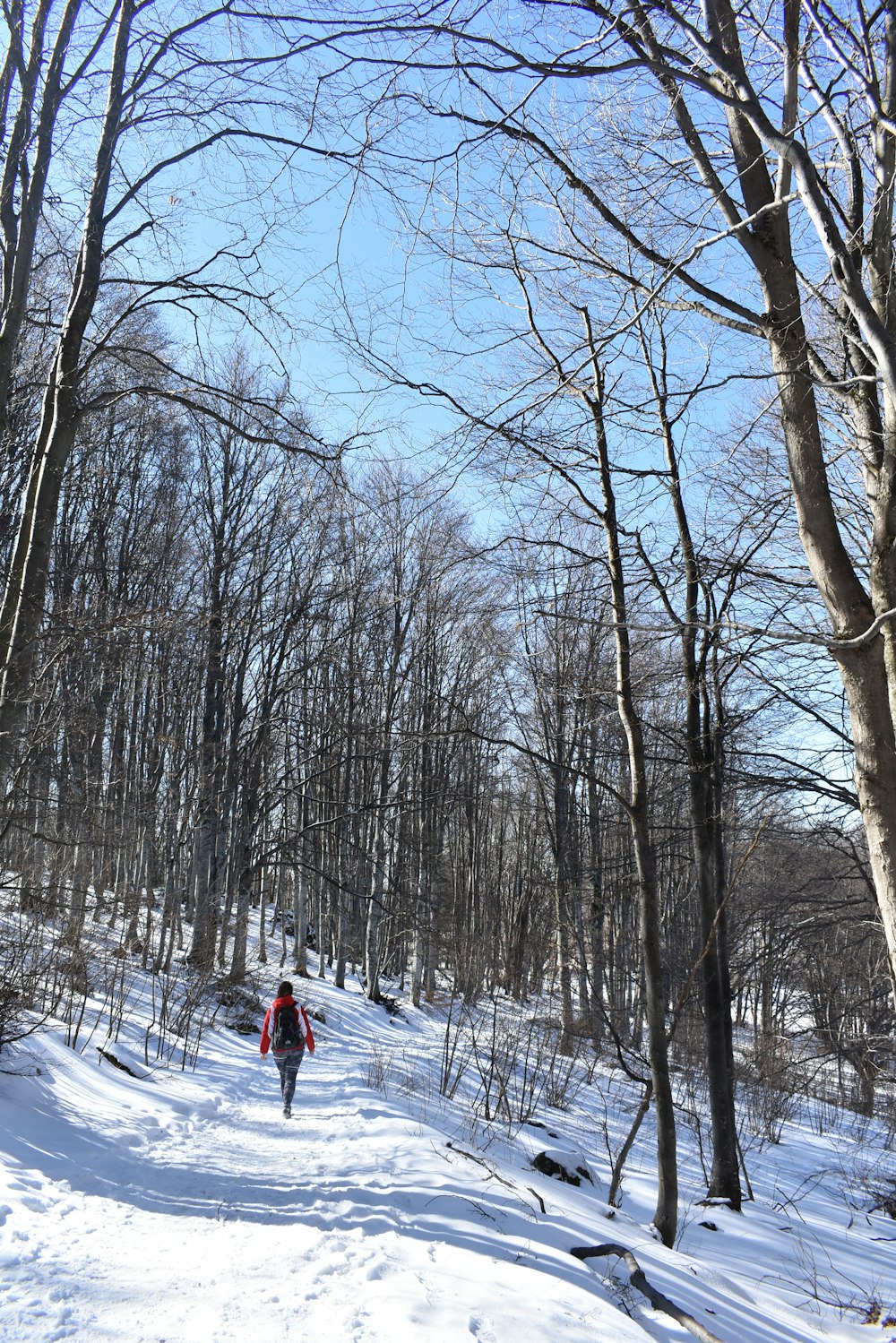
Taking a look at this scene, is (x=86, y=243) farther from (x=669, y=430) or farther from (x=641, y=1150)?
(x=641, y=1150)

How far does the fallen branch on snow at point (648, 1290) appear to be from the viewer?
14.8ft

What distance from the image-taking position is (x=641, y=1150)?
12.1 metres

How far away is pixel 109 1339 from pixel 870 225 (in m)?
6.10

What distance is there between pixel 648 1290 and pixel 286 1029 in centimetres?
512

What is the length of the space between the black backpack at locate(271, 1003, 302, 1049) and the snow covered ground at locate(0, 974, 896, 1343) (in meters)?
0.69

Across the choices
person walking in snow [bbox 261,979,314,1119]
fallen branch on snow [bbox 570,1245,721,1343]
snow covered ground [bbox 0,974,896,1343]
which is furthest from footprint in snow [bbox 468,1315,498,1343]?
person walking in snow [bbox 261,979,314,1119]

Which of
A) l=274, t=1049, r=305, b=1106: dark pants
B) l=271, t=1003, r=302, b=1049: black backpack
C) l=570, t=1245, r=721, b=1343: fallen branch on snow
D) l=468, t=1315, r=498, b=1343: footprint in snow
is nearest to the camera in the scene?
l=468, t=1315, r=498, b=1343: footprint in snow

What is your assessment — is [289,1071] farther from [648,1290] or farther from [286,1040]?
[648,1290]

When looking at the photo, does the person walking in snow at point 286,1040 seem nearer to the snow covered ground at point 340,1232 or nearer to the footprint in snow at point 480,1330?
the snow covered ground at point 340,1232

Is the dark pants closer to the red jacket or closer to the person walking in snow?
the person walking in snow

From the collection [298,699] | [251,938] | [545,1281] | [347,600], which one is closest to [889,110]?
[545,1281]

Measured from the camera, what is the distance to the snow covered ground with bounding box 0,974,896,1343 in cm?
386

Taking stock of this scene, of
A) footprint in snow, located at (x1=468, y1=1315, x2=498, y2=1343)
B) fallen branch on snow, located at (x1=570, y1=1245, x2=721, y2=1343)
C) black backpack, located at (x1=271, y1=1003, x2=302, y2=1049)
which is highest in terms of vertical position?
black backpack, located at (x1=271, y1=1003, x2=302, y2=1049)

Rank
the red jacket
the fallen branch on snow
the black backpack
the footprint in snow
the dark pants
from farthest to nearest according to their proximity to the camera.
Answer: the red jacket < the black backpack < the dark pants < the fallen branch on snow < the footprint in snow
